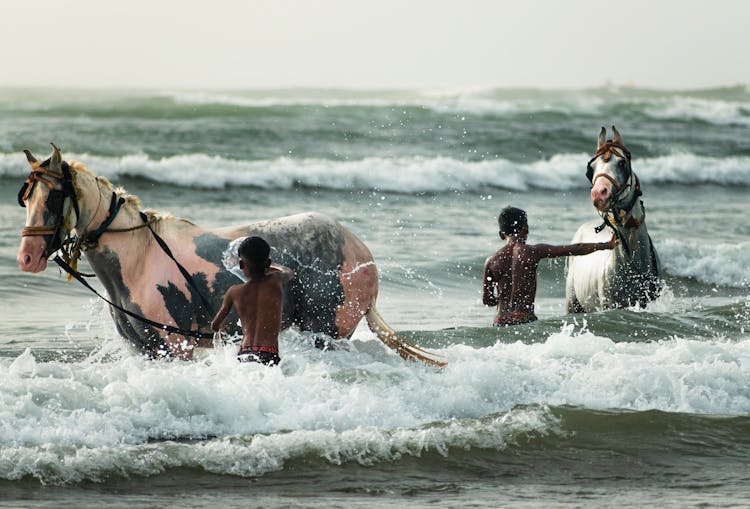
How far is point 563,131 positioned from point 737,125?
9.69m

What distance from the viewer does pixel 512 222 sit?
9734 mm

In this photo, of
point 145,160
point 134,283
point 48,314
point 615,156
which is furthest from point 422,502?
point 145,160

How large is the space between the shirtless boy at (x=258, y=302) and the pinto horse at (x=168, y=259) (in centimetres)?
36

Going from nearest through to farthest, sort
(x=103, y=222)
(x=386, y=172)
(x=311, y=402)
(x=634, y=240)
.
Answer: (x=311, y=402) → (x=103, y=222) → (x=634, y=240) → (x=386, y=172)

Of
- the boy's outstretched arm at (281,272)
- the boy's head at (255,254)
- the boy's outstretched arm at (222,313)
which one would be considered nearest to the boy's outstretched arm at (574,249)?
the boy's outstretched arm at (281,272)

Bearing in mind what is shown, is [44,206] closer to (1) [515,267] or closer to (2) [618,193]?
(1) [515,267]

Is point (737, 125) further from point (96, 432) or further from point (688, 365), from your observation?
point (96, 432)

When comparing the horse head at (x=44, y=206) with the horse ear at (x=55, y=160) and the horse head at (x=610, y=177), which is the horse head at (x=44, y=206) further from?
the horse head at (x=610, y=177)

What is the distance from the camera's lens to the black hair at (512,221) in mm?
9727

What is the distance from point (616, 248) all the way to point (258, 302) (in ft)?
13.5

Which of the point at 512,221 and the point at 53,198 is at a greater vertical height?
the point at 53,198

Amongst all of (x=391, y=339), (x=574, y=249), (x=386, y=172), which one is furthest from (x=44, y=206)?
(x=386, y=172)

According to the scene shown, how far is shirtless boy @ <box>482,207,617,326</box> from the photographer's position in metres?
9.59

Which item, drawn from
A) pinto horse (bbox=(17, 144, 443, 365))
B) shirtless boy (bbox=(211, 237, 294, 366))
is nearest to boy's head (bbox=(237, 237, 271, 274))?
shirtless boy (bbox=(211, 237, 294, 366))
